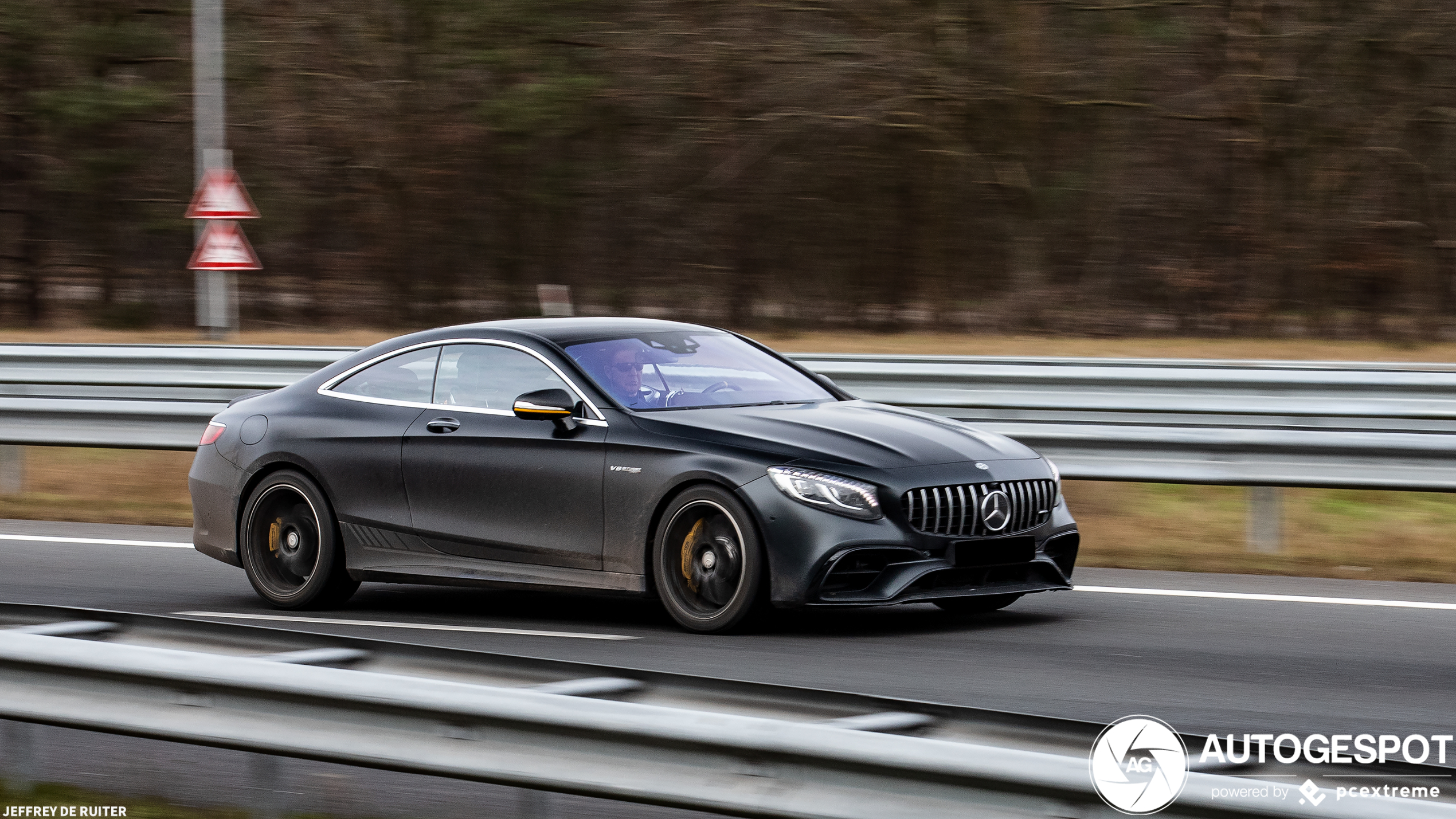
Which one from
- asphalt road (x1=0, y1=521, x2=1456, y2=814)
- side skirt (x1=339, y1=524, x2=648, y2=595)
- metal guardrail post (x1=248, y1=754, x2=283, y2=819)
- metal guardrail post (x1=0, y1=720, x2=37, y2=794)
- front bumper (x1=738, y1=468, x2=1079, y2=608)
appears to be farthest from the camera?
side skirt (x1=339, y1=524, x2=648, y2=595)

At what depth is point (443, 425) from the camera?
8.76 metres

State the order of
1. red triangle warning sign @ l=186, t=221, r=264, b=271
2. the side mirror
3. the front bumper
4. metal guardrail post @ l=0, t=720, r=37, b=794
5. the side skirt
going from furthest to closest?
red triangle warning sign @ l=186, t=221, r=264, b=271 < the side mirror < the side skirt < the front bumper < metal guardrail post @ l=0, t=720, r=37, b=794

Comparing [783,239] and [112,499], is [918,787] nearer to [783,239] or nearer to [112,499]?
[112,499]

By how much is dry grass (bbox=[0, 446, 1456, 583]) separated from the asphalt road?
440mm

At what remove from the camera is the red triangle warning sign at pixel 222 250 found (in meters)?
18.3

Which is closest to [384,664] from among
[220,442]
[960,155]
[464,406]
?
[464,406]

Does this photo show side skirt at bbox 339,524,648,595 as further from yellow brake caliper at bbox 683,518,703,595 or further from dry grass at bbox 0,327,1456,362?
dry grass at bbox 0,327,1456,362

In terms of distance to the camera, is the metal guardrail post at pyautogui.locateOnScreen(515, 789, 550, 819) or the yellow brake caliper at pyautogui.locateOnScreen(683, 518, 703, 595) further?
the yellow brake caliper at pyautogui.locateOnScreen(683, 518, 703, 595)

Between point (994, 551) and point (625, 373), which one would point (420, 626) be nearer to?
point (625, 373)

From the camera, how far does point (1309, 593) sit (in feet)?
30.6

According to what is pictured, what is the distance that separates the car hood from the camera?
7832 mm

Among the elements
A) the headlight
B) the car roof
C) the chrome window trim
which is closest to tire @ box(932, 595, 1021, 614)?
the headlight

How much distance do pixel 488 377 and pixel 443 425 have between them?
299 millimetres

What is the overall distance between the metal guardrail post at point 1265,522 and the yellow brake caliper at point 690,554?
4029 mm
